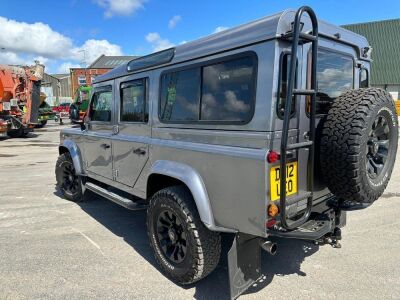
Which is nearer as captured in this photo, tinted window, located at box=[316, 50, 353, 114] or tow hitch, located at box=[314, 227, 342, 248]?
tinted window, located at box=[316, 50, 353, 114]

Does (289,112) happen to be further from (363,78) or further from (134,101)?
(134,101)

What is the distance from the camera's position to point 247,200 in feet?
8.42

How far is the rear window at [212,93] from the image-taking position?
2.62 m

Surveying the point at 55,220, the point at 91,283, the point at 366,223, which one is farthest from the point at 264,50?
the point at 55,220

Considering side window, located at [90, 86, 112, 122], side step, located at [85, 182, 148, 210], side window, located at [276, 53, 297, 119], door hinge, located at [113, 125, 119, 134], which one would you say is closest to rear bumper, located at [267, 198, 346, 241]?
side window, located at [276, 53, 297, 119]

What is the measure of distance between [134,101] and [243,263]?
2.27 m

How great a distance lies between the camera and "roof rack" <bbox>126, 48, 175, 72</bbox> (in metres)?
3.42

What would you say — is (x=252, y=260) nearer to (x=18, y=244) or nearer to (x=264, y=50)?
(x=264, y=50)

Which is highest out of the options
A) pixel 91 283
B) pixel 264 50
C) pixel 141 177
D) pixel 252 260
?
pixel 264 50

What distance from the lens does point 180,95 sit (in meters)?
3.30

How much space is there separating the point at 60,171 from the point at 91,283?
126 inches

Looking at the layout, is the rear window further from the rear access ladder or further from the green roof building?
the green roof building

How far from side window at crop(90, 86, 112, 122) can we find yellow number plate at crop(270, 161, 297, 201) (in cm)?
278

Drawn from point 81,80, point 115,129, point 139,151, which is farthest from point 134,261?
point 81,80
